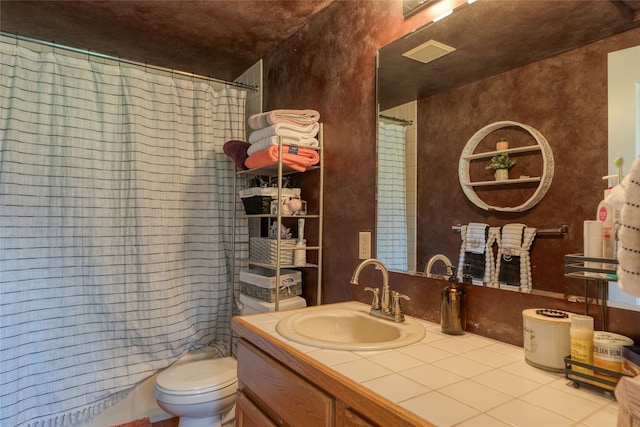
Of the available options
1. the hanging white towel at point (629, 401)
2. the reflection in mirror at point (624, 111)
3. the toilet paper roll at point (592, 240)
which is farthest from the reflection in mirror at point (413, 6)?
the hanging white towel at point (629, 401)

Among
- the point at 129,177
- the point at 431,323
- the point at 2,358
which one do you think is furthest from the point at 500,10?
the point at 2,358

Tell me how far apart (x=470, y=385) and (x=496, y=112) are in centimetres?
78

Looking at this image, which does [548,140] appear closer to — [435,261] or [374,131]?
[435,261]

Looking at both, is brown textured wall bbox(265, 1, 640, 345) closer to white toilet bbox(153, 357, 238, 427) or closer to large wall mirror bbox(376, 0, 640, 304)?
large wall mirror bbox(376, 0, 640, 304)

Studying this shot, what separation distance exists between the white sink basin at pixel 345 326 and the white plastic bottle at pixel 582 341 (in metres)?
0.39

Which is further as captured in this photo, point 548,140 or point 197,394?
point 197,394

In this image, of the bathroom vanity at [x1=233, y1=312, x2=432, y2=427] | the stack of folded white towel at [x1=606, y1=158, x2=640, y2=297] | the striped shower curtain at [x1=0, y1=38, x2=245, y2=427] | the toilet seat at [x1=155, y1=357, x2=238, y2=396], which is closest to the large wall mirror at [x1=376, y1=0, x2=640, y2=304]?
the stack of folded white towel at [x1=606, y1=158, x2=640, y2=297]

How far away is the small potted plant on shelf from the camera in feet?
3.44

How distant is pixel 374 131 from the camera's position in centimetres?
149

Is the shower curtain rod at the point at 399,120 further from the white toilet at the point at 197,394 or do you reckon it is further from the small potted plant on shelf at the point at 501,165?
the white toilet at the point at 197,394

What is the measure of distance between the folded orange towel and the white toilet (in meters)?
1.07

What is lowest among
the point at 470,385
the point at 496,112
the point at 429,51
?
the point at 470,385

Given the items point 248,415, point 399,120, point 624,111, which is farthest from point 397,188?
point 248,415

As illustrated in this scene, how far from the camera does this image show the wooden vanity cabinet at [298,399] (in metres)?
0.69
